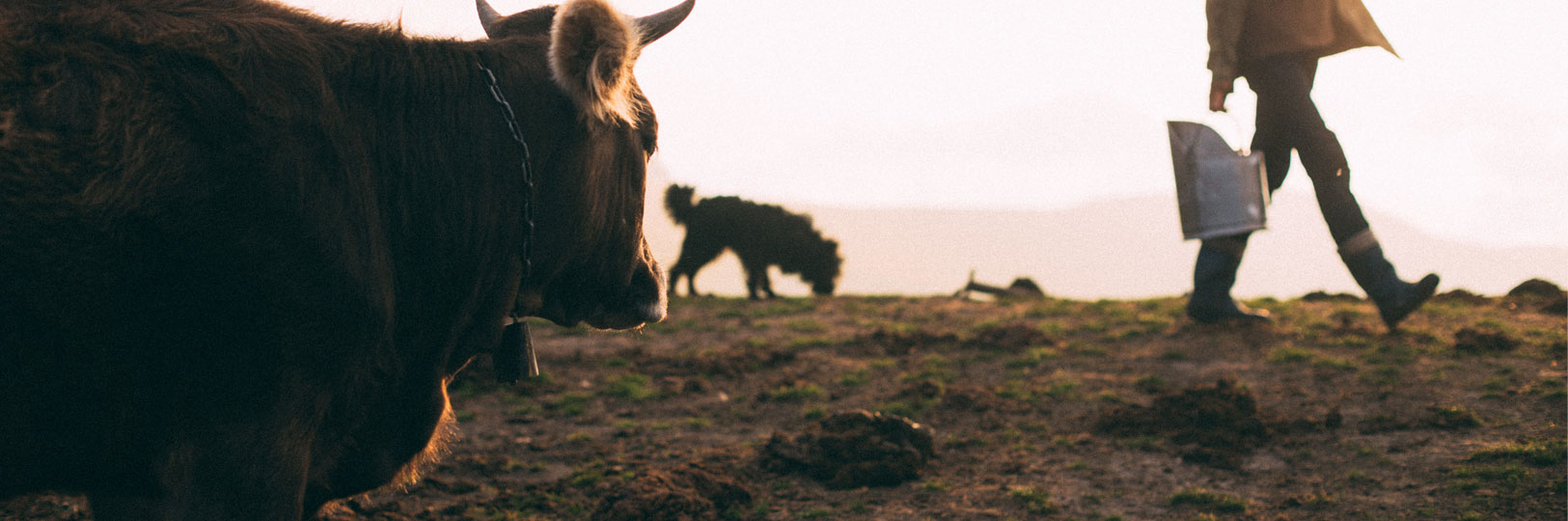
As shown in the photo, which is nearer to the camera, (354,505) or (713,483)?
(354,505)

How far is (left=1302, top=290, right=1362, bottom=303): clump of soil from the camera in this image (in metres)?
9.47

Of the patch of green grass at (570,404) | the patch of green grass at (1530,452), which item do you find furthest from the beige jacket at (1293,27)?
the patch of green grass at (570,404)

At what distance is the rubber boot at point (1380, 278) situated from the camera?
21.2 feet

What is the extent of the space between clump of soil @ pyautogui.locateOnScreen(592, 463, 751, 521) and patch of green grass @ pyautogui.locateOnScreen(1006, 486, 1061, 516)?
1156 mm

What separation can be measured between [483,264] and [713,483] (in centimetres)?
229

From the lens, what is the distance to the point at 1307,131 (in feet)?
20.9

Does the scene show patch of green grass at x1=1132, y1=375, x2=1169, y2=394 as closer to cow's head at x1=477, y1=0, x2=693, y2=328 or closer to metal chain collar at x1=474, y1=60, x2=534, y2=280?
cow's head at x1=477, y1=0, x2=693, y2=328

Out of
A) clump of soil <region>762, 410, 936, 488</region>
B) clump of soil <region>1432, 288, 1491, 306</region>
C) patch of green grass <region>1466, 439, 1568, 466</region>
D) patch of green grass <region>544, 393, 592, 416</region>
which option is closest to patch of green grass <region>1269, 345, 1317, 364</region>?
patch of green grass <region>1466, 439, 1568, 466</region>

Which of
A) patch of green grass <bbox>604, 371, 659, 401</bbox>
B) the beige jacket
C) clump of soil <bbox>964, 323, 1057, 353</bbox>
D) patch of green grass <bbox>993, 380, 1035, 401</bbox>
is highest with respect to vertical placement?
the beige jacket

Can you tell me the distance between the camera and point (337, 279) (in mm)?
2148

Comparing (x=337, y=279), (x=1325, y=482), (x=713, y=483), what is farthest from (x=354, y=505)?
(x=1325, y=482)

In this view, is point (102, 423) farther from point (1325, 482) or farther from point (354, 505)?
point (1325, 482)

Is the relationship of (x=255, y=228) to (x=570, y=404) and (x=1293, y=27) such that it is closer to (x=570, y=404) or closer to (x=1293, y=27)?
(x=570, y=404)

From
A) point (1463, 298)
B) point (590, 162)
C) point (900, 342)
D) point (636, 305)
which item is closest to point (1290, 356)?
point (900, 342)
